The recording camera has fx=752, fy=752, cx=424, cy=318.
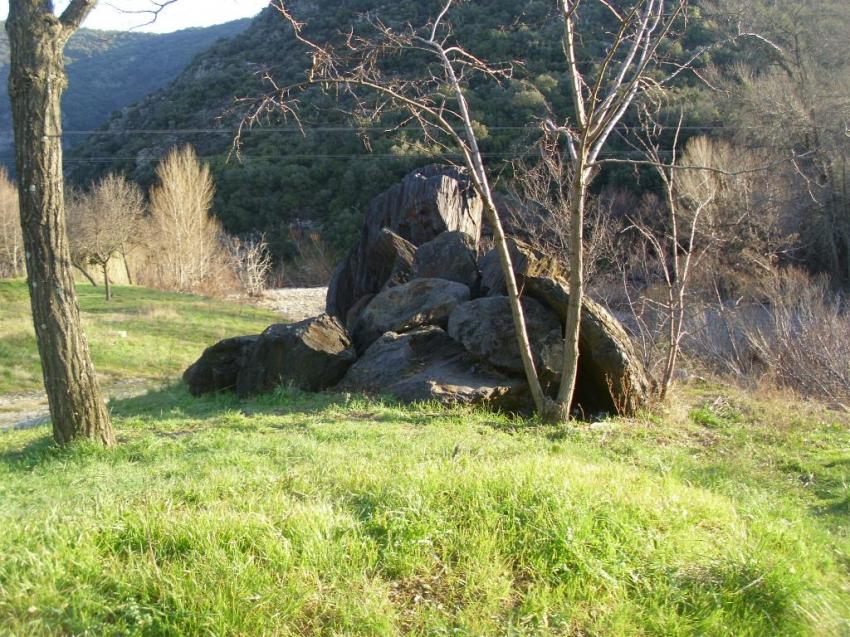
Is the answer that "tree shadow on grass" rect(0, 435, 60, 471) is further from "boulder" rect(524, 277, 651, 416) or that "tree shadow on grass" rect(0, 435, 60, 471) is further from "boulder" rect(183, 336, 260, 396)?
"boulder" rect(524, 277, 651, 416)

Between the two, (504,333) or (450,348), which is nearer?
(504,333)

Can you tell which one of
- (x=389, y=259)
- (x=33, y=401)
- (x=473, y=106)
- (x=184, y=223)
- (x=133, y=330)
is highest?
(x=473, y=106)

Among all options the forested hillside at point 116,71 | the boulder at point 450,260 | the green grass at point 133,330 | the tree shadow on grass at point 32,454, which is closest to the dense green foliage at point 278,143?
the forested hillside at point 116,71

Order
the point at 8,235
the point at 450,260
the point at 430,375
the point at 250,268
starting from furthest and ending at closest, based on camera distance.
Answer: the point at 8,235
the point at 250,268
the point at 450,260
the point at 430,375

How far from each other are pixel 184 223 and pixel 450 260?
2988 centimetres

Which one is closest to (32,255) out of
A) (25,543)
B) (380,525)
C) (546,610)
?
(25,543)

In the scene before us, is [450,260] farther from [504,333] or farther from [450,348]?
[504,333]

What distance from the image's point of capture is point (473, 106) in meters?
34.0

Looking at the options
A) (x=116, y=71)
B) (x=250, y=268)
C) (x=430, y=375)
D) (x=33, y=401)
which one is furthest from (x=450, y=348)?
(x=116, y=71)

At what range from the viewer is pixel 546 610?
3.47 metres

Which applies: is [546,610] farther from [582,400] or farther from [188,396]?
[188,396]

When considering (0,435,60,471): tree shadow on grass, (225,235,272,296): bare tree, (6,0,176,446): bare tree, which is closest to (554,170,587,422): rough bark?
(6,0,176,446): bare tree

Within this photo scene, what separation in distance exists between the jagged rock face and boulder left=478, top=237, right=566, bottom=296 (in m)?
4.85

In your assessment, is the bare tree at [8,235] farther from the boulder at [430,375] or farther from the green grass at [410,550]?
the green grass at [410,550]
